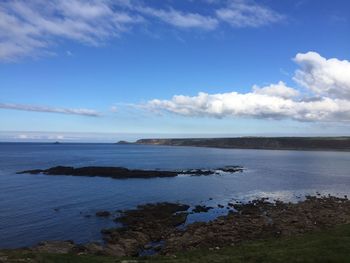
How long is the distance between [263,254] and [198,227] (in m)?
14.3

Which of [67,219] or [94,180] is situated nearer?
[67,219]

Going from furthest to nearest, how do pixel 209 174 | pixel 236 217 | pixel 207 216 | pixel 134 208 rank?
pixel 209 174, pixel 134 208, pixel 207 216, pixel 236 217

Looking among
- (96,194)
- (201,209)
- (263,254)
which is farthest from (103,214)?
(263,254)

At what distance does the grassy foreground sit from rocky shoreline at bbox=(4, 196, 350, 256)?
10.6ft

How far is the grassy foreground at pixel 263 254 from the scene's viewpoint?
24.7 meters

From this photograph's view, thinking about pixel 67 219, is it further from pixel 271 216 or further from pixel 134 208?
pixel 271 216

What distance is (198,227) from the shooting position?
132ft

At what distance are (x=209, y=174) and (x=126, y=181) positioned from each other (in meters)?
24.5

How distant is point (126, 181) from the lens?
87062 mm

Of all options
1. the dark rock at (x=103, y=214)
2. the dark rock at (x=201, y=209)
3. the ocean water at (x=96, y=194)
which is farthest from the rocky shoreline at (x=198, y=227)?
the ocean water at (x=96, y=194)

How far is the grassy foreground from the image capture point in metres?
24.7

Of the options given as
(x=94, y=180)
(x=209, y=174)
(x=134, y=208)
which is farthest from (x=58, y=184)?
(x=209, y=174)

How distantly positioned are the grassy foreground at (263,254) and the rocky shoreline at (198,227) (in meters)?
3.24

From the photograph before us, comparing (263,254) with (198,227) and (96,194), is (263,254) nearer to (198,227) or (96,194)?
(198,227)
